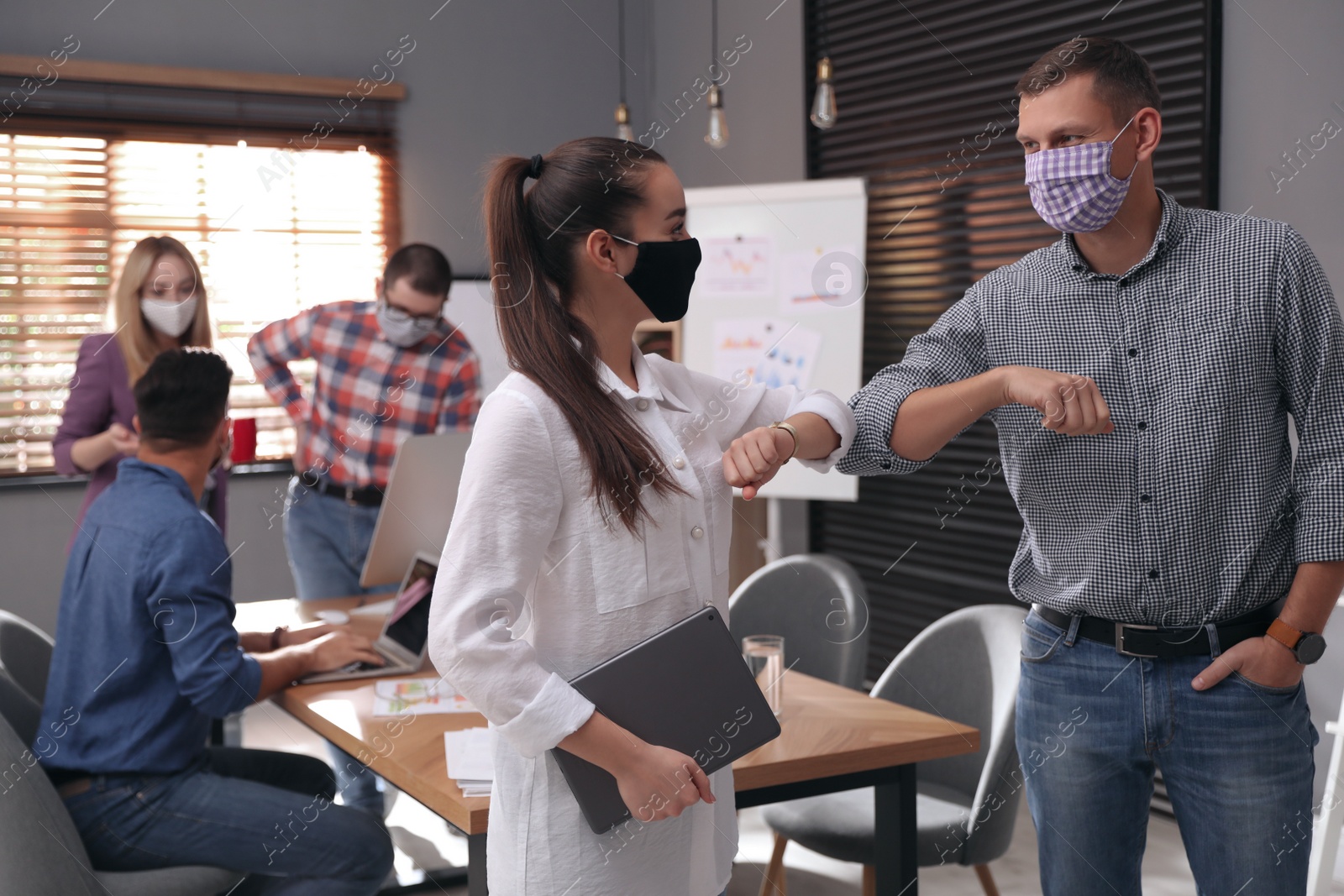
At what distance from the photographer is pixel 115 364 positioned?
3.21m

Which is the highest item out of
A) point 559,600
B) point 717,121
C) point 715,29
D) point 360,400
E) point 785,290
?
point 715,29

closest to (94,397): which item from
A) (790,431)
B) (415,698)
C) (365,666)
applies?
(365,666)

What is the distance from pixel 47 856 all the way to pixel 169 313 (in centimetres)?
176

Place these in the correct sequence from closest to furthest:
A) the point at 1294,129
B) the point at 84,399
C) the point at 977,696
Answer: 1. the point at 977,696
2. the point at 1294,129
3. the point at 84,399

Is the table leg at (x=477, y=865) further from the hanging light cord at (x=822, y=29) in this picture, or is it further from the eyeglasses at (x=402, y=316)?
the hanging light cord at (x=822, y=29)

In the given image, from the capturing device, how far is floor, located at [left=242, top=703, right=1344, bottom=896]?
2.95 metres

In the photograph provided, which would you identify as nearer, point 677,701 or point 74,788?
point 677,701

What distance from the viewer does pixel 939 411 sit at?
1.44 m

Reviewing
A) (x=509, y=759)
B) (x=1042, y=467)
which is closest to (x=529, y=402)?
(x=509, y=759)

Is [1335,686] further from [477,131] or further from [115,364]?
[477,131]

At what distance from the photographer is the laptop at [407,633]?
2406mm

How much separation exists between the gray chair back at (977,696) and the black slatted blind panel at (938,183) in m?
1.27

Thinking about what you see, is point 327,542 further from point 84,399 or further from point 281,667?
point 281,667

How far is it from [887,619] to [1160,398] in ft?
10.7
